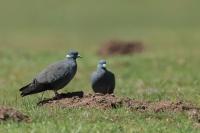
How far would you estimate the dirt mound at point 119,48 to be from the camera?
2753cm

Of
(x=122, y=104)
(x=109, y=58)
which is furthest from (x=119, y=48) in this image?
(x=122, y=104)

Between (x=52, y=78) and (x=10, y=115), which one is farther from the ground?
(x=52, y=78)

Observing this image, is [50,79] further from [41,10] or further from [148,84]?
[41,10]

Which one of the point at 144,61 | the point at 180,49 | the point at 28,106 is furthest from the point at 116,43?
the point at 28,106

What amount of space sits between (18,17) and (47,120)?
32080mm

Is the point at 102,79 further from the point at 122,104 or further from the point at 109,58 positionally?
the point at 109,58

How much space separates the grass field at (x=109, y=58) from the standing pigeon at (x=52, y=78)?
309mm

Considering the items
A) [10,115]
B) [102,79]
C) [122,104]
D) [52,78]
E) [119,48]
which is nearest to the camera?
[10,115]

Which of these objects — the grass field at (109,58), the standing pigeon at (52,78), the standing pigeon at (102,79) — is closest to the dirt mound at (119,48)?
the grass field at (109,58)

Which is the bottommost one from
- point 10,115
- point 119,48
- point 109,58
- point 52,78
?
point 10,115

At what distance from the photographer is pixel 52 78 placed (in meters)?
11.9

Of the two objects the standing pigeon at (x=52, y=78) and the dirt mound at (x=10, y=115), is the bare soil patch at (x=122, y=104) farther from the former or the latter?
the dirt mound at (x=10, y=115)

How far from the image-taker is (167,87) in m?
16.9

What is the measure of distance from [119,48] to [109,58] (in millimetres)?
2977
